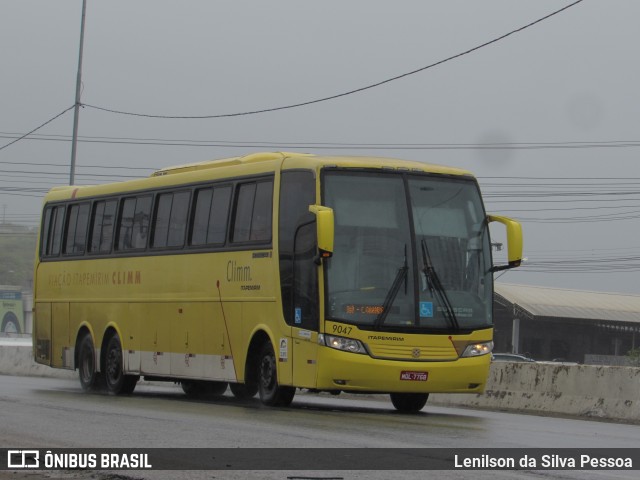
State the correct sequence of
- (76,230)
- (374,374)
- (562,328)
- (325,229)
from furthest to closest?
1. (562,328)
2. (76,230)
3. (374,374)
4. (325,229)

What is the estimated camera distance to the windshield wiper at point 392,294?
56.6 feet

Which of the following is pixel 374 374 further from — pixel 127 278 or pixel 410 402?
pixel 127 278

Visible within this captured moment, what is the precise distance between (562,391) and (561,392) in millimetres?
26

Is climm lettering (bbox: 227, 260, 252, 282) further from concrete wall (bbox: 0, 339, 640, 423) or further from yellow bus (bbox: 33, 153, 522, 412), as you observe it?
concrete wall (bbox: 0, 339, 640, 423)

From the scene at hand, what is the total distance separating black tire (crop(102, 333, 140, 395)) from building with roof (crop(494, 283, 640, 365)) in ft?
157

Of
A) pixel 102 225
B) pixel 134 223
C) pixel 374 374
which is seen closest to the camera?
pixel 374 374

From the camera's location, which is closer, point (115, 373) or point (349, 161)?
point (349, 161)

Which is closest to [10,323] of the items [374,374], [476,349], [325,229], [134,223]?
[134,223]

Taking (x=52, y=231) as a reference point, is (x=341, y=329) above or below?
below

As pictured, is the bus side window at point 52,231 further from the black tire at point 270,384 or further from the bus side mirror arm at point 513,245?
the bus side mirror arm at point 513,245

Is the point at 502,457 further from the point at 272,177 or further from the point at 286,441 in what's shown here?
the point at 272,177

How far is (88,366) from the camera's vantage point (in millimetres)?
24359

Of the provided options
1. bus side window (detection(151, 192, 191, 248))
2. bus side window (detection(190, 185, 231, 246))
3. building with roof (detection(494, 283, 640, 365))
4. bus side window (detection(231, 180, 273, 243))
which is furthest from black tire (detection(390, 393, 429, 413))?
building with roof (detection(494, 283, 640, 365))

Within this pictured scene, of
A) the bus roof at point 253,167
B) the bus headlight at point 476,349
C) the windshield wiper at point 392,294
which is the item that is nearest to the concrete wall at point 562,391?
the bus headlight at point 476,349
